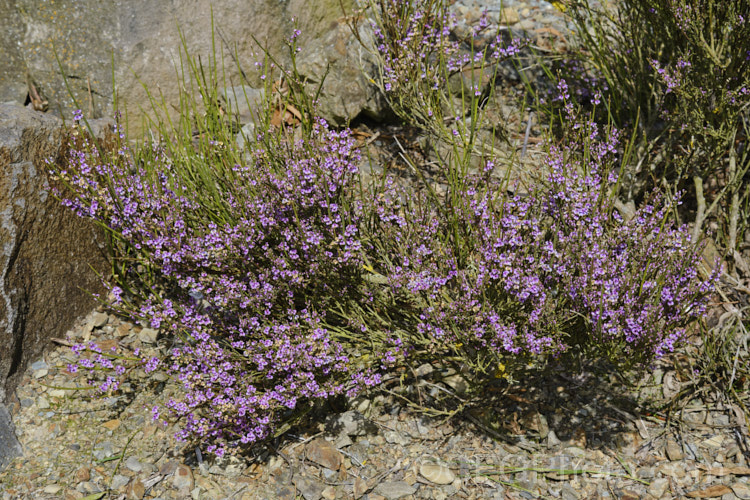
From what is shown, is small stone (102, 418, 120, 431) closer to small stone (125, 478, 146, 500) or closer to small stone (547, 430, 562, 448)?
small stone (125, 478, 146, 500)

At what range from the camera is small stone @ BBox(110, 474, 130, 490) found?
2488 millimetres

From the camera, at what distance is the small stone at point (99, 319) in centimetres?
307

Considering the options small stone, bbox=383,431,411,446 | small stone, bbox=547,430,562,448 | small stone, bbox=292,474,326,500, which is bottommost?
small stone, bbox=292,474,326,500

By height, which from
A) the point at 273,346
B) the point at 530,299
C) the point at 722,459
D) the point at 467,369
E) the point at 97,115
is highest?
the point at 97,115

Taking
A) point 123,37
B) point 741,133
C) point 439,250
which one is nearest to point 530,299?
point 439,250

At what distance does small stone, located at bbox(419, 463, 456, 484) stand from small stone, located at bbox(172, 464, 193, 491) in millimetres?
911

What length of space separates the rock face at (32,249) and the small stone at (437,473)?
5.83 feet

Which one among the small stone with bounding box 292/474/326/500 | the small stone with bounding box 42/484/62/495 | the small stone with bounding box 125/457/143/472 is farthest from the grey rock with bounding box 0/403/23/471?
the small stone with bounding box 292/474/326/500

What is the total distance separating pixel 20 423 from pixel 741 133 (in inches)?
146

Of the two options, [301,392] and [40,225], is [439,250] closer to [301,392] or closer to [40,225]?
[301,392]

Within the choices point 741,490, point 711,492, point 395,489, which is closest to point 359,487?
point 395,489

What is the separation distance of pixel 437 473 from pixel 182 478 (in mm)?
1006

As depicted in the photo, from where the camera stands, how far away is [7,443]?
257 centimetres

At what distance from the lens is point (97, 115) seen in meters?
3.66
